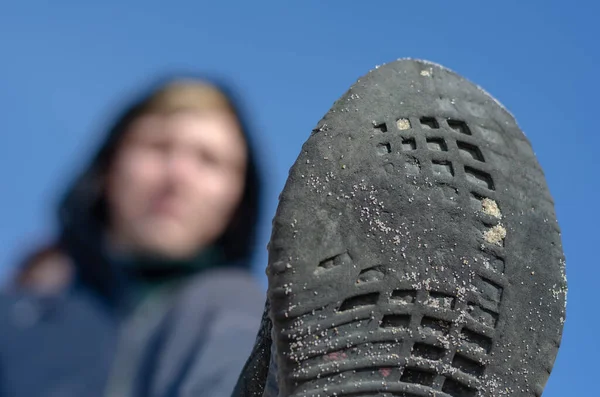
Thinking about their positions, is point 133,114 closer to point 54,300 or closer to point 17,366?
point 54,300

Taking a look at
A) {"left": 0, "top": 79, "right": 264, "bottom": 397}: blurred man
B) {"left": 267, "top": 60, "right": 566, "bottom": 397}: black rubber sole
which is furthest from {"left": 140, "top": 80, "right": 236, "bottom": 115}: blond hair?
{"left": 267, "top": 60, "right": 566, "bottom": 397}: black rubber sole

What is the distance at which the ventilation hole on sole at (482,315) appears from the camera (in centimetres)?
55

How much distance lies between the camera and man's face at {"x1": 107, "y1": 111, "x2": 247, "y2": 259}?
1683mm

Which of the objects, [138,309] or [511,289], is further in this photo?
[138,309]

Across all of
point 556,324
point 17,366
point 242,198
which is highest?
point 242,198

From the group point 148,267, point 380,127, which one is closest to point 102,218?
point 148,267

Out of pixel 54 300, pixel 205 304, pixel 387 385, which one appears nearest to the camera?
pixel 387 385

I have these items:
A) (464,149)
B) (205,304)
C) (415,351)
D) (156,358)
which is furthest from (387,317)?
(205,304)

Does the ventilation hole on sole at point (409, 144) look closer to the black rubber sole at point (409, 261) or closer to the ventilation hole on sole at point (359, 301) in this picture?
the black rubber sole at point (409, 261)

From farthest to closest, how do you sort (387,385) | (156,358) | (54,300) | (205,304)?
(54,300)
(205,304)
(156,358)
(387,385)

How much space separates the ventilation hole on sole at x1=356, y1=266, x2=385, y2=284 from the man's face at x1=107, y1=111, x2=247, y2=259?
1.18 m

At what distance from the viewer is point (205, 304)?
A: 177cm

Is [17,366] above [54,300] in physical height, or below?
below

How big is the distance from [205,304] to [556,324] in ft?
4.19
